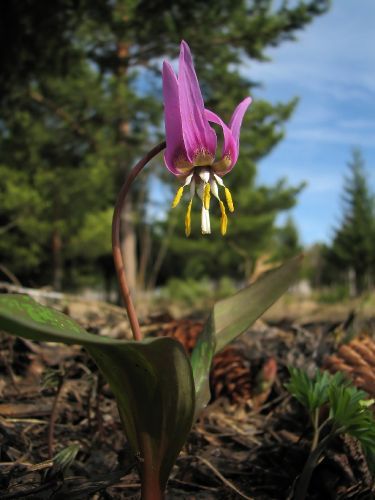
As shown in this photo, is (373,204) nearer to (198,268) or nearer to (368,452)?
(198,268)

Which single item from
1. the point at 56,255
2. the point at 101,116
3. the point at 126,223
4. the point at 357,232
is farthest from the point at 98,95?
the point at 357,232

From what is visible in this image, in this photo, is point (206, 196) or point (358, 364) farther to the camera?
point (358, 364)

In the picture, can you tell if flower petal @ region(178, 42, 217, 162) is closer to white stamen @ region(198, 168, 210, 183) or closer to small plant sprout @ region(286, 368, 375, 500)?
white stamen @ region(198, 168, 210, 183)

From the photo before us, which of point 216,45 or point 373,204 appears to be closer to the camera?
point 216,45

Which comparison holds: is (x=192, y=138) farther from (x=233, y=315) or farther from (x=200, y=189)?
(x=233, y=315)

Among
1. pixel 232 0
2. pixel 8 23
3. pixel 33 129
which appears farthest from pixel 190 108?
pixel 33 129
